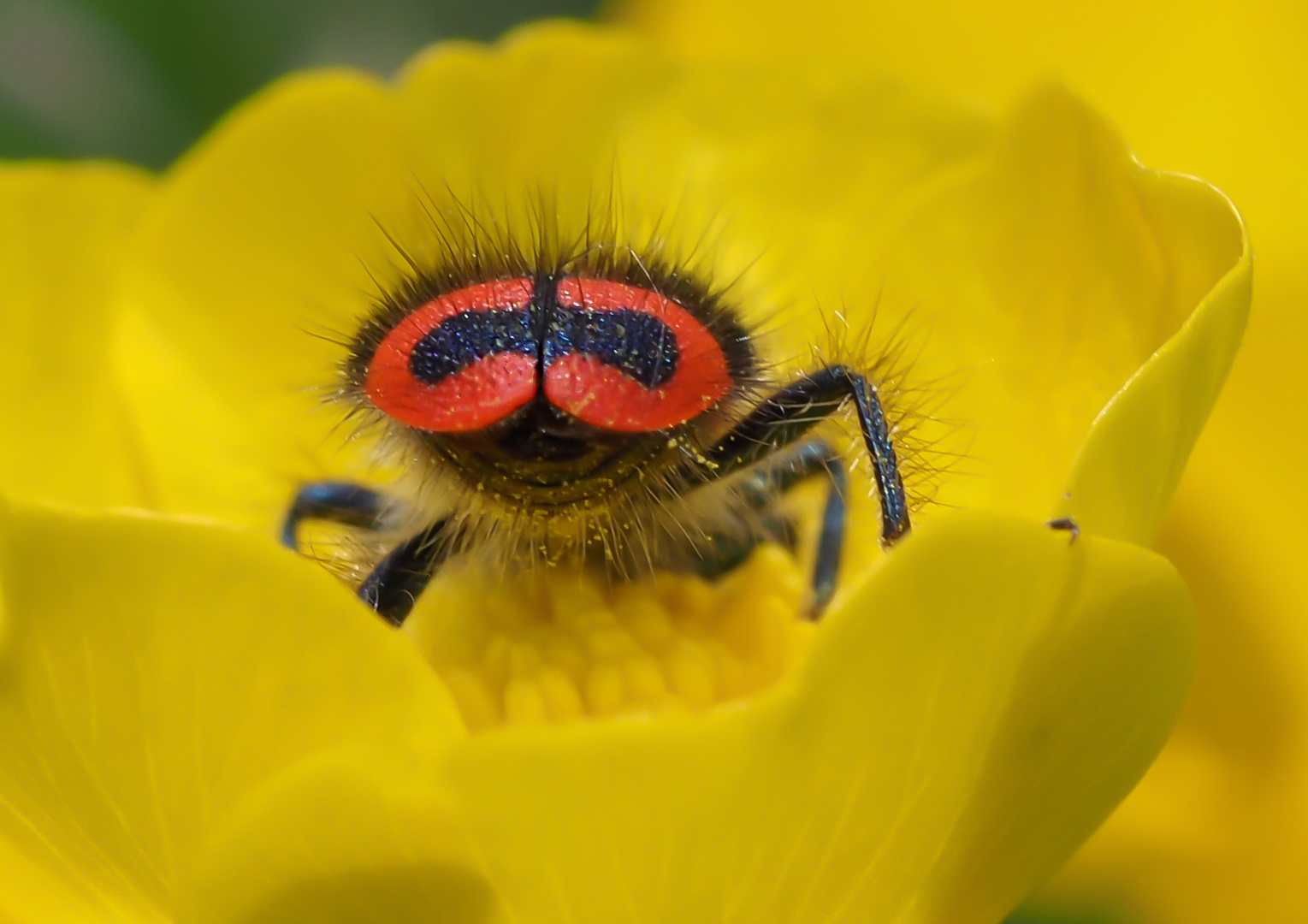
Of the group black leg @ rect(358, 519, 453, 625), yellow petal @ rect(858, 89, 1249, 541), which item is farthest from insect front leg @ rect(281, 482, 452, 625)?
yellow petal @ rect(858, 89, 1249, 541)

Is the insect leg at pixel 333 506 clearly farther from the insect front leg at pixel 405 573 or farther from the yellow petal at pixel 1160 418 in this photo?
the yellow petal at pixel 1160 418

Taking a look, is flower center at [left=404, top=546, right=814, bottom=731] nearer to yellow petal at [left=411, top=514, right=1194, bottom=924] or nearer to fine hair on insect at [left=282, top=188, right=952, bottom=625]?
fine hair on insect at [left=282, top=188, right=952, bottom=625]

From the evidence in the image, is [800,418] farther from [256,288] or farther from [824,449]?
[256,288]

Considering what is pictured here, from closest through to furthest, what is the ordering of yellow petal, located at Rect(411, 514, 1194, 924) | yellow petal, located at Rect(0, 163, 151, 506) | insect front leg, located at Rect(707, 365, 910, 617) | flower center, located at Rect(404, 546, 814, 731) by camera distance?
yellow petal, located at Rect(411, 514, 1194, 924)
insect front leg, located at Rect(707, 365, 910, 617)
flower center, located at Rect(404, 546, 814, 731)
yellow petal, located at Rect(0, 163, 151, 506)

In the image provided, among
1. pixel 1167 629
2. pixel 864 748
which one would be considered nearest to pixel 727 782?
pixel 864 748

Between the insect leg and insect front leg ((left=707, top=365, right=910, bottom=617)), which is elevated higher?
the insect leg

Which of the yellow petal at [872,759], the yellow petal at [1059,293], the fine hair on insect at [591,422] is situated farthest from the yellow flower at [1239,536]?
the yellow petal at [872,759]
